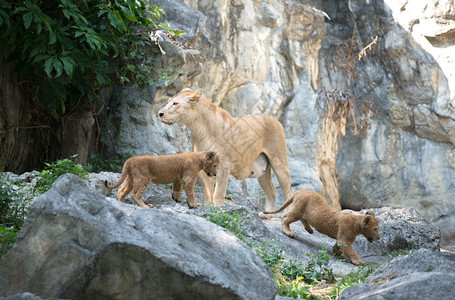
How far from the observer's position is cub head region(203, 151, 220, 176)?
22.0 feet

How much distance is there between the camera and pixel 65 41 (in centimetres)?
816

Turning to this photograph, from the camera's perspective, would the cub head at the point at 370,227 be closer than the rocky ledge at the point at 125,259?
No

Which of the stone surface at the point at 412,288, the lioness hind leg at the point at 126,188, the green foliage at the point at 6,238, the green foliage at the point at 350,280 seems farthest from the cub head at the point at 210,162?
the stone surface at the point at 412,288

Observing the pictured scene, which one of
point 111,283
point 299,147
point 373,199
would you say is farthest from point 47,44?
point 373,199

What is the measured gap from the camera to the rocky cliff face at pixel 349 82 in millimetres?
13172

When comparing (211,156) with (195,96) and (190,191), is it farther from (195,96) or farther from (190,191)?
(195,96)

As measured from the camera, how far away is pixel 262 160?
9.18 metres

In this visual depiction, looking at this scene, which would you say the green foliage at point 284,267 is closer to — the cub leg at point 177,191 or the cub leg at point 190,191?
the cub leg at point 190,191

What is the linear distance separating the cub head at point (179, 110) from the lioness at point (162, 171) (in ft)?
4.49

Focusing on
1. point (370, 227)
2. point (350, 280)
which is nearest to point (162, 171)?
point (350, 280)

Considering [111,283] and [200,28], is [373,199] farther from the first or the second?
[111,283]

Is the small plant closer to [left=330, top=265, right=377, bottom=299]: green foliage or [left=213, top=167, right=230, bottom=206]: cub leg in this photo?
[left=330, top=265, right=377, bottom=299]: green foliage

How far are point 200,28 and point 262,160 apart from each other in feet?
12.7

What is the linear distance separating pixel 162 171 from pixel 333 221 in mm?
2191
